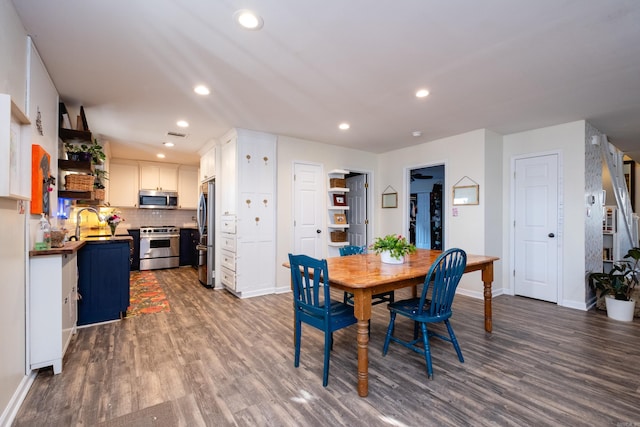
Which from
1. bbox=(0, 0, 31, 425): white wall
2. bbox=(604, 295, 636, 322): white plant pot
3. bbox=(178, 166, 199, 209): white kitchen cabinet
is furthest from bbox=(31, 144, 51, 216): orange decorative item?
bbox=(604, 295, 636, 322): white plant pot

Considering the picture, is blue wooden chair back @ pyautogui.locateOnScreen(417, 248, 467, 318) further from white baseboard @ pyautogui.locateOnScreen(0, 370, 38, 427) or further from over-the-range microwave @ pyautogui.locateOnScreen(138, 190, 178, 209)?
over-the-range microwave @ pyautogui.locateOnScreen(138, 190, 178, 209)

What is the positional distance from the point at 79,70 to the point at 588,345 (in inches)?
202

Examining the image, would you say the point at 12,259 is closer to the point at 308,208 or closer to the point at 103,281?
the point at 103,281

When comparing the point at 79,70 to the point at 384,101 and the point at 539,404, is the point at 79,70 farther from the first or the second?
the point at 539,404

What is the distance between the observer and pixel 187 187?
23.1ft

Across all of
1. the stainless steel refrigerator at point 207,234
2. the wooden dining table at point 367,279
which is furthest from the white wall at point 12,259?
the stainless steel refrigerator at point 207,234

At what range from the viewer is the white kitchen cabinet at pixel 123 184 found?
20.6ft

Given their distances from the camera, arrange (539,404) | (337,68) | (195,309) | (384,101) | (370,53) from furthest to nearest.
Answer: (195,309) < (384,101) < (337,68) < (370,53) < (539,404)

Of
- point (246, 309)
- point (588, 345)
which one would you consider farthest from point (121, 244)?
point (588, 345)

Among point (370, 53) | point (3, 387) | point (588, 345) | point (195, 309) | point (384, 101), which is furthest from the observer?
point (195, 309)

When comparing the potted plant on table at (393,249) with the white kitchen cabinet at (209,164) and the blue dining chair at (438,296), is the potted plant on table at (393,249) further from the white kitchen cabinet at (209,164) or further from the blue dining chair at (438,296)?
the white kitchen cabinet at (209,164)

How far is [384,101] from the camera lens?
324cm

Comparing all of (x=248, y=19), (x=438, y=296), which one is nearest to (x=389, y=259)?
(x=438, y=296)

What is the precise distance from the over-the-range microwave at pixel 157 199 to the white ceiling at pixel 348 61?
106 inches
